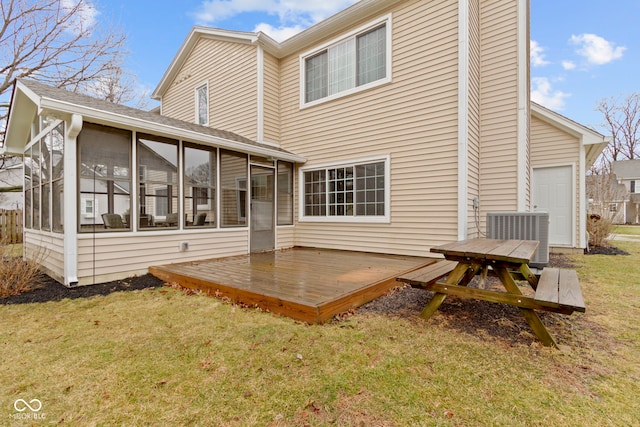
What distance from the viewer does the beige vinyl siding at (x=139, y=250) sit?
458 centimetres

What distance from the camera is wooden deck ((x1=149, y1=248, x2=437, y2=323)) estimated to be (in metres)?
3.26

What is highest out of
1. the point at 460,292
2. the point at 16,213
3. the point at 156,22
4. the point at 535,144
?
the point at 156,22

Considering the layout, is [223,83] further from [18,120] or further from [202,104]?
[18,120]

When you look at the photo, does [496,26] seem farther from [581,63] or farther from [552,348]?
[581,63]

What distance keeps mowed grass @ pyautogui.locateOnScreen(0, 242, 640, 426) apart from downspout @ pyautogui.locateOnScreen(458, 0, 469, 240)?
8.25 ft

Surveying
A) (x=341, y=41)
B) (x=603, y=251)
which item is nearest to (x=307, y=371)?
(x=341, y=41)

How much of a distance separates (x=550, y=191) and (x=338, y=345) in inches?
337

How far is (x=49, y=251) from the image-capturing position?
5.21m

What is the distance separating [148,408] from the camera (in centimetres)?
180

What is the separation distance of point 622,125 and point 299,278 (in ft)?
112

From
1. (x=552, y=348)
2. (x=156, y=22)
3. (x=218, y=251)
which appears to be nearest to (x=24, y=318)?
(x=218, y=251)

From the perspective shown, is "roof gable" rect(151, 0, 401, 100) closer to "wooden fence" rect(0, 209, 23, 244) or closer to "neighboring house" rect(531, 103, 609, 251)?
"neighboring house" rect(531, 103, 609, 251)

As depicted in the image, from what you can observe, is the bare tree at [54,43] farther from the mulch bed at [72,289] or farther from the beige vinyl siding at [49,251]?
the mulch bed at [72,289]

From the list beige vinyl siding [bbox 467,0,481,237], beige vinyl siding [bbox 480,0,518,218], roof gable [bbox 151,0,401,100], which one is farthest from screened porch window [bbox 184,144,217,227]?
beige vinyl siding [bbox 480,0,518,218]
